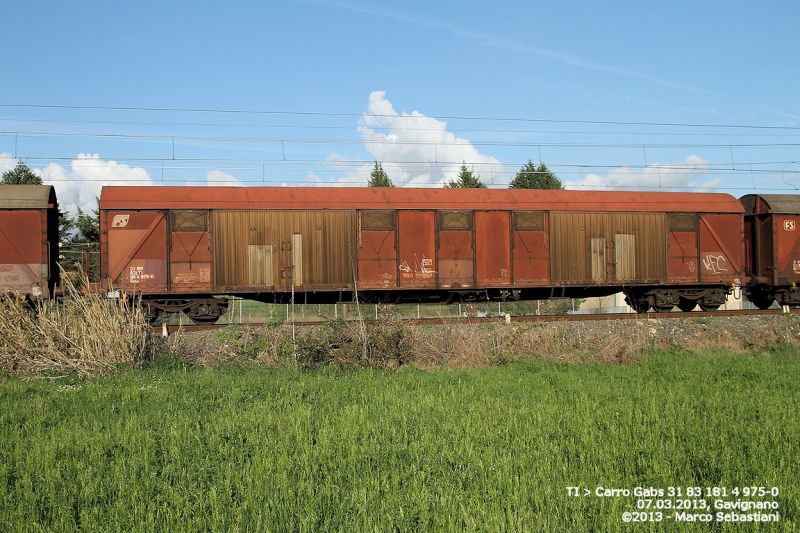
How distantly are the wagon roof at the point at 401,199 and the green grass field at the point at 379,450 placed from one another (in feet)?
23.8

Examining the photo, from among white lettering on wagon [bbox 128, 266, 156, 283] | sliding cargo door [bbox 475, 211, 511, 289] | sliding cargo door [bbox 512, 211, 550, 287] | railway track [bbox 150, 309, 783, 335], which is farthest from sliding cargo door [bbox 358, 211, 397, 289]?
white lettering on wagon [bbox 128, 266, 156, 283]

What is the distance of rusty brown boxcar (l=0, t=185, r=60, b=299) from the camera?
47.3 feet

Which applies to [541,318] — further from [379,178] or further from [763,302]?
[379,178]

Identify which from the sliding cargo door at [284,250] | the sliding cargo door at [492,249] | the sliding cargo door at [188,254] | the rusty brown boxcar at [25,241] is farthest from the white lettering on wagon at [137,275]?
the sliding cargo door at [492,249]

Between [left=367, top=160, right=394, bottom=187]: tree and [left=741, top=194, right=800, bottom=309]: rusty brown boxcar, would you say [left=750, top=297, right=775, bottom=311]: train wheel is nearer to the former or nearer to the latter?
[left=741, top=194, right=800, bottom=309]: rusty brown boxcar

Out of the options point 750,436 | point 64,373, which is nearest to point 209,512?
point 750,436

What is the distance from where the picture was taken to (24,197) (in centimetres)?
1466

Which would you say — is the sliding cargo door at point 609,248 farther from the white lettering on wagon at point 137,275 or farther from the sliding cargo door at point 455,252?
the white lettering on wagon at point 137,275

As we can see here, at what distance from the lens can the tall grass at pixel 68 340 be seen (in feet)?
32.1

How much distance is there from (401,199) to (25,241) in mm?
9483

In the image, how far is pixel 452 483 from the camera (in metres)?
4.86

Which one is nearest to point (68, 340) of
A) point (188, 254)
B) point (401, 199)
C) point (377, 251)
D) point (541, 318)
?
point (188, 254)

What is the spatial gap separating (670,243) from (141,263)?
15.0m

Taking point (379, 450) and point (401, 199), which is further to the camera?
point (401, 199)
